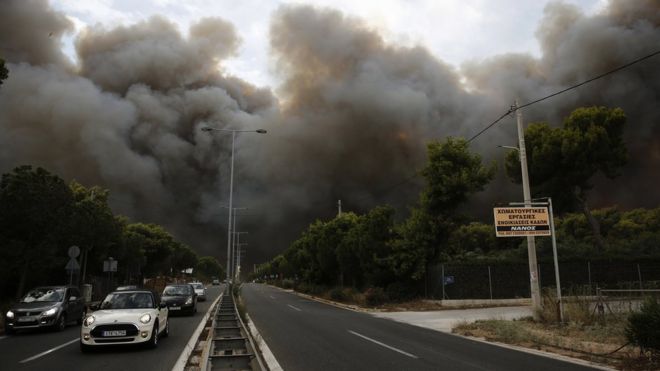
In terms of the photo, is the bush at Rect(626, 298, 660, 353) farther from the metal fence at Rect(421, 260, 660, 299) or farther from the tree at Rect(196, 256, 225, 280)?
the tree at Rect(196, 256, 225, 280)

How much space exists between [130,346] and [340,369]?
Answer: 6.03 meters

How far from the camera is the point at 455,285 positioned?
90.7 ft

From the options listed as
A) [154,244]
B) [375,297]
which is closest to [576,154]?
[375,297]

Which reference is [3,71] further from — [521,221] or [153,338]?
[521,221]

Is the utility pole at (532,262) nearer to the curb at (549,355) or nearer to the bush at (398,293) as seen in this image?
the curb at (549,355)

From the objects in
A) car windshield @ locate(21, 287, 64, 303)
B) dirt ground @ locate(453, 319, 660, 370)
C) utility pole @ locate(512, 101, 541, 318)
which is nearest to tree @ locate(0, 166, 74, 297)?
car windshield @ locate(21, 287, 64, 303)

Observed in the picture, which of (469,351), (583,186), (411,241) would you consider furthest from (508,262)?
(469,351)

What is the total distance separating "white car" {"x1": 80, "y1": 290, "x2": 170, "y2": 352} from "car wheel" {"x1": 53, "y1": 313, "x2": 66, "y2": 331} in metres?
5.41

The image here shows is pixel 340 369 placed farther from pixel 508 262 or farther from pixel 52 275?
pixel 52 275

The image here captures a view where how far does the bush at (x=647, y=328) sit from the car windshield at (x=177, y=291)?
64.0 ft

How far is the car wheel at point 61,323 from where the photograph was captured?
627 inches

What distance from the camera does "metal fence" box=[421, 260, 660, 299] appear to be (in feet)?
90.8

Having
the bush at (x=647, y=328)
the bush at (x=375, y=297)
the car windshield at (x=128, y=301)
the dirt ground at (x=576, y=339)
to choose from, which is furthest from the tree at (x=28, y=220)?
the bush at (x=647, y=328)

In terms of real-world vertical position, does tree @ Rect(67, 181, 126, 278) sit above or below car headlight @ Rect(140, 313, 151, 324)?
above
